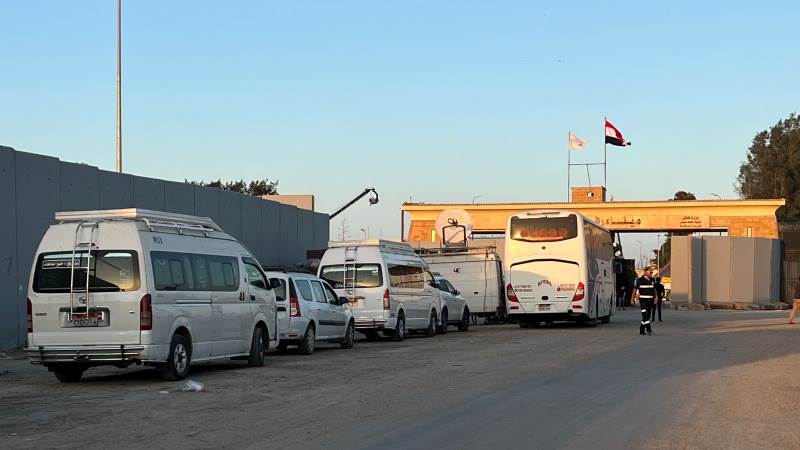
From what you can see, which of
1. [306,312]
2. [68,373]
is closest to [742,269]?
[306,312]

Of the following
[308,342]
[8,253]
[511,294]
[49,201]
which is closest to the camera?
[308,342]

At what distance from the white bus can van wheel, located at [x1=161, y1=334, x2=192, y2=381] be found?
1844cm

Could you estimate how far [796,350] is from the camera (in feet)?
72.4

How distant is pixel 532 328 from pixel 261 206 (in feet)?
33.7

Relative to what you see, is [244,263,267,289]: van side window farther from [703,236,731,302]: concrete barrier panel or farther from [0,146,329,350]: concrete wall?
[703,236,731,302]: concrete barrier panel

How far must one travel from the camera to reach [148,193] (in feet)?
91.6

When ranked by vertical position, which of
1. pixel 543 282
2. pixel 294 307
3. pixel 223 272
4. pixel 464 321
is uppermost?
pixel 223 272

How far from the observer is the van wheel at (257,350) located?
60.7ft

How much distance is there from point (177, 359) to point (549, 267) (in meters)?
18.9

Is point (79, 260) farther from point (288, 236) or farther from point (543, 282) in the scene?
point (288, 236)

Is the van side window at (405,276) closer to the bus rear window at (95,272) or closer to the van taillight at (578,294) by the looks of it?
the van taillight at (578,294)

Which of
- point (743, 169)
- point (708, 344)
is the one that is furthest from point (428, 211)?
point (743, 169)

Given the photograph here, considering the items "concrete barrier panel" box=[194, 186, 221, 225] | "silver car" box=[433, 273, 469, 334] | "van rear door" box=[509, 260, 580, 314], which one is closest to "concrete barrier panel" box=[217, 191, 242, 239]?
"concrete barrier panel" box=[194, 186, 221, 225]

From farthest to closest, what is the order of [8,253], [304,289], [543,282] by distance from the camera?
[543,282] < [8,253] < [304,289]
